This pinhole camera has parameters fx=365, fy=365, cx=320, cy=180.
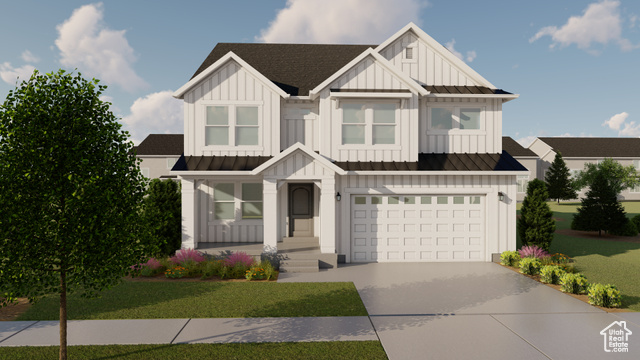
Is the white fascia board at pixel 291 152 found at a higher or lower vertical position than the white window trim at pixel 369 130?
lower

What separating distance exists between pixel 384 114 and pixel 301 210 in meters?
5.25

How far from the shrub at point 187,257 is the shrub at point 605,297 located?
11.5 m

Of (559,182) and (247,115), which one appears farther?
(559,182)

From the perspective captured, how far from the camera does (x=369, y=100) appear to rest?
14289 millimetres

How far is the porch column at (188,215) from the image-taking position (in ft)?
44.3

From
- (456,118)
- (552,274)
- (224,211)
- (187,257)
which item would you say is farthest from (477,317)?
(224,211)

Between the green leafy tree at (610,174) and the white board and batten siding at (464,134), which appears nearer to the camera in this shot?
the white board and batten siding at (464,134)

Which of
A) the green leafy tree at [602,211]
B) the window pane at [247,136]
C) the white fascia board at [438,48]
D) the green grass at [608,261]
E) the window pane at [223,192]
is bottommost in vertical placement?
the green grass at [608,261]

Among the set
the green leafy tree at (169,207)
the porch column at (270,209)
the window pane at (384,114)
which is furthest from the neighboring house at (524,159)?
the green leafy tree at (169,207)

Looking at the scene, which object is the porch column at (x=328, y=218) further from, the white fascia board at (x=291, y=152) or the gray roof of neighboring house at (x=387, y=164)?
the gray roof of neighboring house at (x=387, y=164)

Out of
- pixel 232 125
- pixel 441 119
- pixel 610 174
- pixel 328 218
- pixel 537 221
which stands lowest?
pixel 537 221

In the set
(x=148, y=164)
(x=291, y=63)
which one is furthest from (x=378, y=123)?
(x=148, y=164)

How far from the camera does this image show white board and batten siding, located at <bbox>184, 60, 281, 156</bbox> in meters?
14.3

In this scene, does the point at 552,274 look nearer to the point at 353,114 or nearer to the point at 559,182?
the point at 353,114
